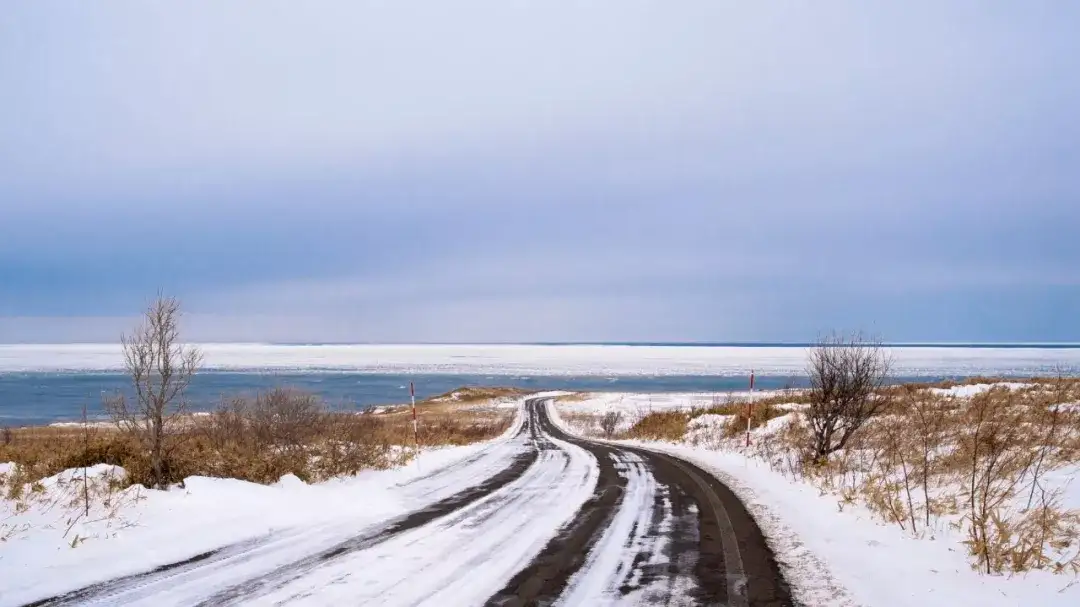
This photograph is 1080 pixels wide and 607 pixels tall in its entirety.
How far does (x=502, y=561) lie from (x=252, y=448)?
735 centimetres

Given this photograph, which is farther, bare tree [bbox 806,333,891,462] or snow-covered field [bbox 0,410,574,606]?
bare tree [bbox 806,333,891,462]

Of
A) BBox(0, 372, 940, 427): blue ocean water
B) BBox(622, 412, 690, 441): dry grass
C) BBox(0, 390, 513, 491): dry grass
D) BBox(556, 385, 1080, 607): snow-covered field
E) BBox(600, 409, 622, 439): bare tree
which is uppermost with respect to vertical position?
BBox(0, 390, 513, 491): dry grass

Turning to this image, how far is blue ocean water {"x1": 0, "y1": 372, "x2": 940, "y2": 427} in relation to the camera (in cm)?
5453

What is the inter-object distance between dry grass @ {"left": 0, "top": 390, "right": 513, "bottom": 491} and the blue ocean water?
2737 centimetres

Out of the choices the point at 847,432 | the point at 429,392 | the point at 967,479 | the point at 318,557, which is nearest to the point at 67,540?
the point at 318,557

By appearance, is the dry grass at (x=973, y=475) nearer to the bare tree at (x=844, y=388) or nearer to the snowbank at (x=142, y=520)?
the bare tree at (x=844, y=388)

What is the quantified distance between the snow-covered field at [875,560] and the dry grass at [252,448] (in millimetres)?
7529

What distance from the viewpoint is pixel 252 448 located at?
12.0 m

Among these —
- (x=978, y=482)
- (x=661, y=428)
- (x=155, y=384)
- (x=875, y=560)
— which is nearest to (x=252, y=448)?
(x=155, y=384)

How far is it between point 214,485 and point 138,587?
3.81 meters

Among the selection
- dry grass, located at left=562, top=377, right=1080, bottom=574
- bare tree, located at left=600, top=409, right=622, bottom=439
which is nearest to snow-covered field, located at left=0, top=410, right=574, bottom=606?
dry grass, located at left=562, top=377, right=1080, bottom=574

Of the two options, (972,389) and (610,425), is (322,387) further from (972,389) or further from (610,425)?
(972,389)

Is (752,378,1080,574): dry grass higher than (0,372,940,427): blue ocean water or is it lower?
Answer: higher

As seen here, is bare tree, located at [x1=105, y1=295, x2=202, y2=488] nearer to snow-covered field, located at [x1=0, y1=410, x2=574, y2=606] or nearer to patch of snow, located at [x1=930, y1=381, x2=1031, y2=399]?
snow-covered field, located at [x1=0, y1=410, x2=574, y2=606]
